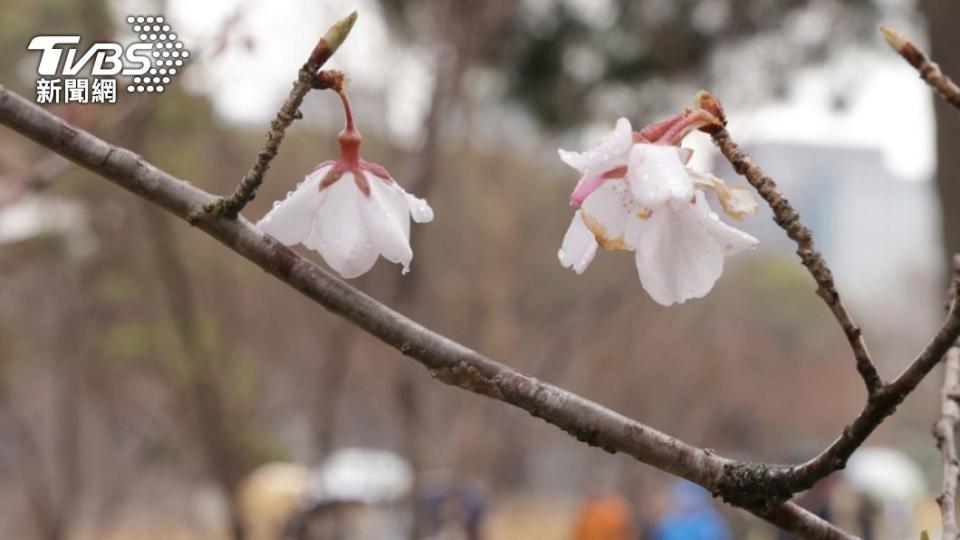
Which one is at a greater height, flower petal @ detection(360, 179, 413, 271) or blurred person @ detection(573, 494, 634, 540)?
flower petal @ detection(360, 179, 413, 271)

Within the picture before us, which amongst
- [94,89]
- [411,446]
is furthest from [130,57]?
[411,446]

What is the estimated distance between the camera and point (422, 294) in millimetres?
3914

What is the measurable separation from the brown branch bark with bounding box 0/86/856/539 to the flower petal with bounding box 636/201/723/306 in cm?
8

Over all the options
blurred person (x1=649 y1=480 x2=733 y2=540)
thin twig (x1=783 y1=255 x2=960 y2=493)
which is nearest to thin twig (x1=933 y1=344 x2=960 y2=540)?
thin twig (x1=783 y1=255 x2=960 y2=493)

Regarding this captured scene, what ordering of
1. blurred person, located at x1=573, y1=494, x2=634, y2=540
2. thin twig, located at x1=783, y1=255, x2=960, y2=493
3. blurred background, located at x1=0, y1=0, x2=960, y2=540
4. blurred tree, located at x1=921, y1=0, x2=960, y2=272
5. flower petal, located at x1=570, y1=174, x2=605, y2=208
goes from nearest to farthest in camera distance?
1. thin twig, located at x1=783, y1=255, x2=960, y2=493
2. flower petal, located at x1=570, y1=174, x2=605, y2=208
3. blurred tree, located at x1=921, y1=0, x2=960, y2=272
4. blurred background, located at x1=0, y1=0, x2=960, y2=540
5. blurred person, located at x1=573, y1=494, x2=634, y2=540

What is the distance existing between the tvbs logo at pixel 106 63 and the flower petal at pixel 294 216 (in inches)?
32.3

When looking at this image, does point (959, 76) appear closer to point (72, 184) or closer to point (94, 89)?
point (94, 89)

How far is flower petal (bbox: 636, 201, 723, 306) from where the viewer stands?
67cm

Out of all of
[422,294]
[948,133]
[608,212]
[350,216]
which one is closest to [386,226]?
[350,216]

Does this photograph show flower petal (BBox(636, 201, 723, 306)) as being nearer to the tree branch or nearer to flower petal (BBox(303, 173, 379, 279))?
the tree branch

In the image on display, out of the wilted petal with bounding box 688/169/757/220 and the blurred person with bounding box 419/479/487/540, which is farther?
the blurred person with bounding box 419/479/487/540

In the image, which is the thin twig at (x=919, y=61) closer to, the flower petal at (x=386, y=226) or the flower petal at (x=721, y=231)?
the flower petal at (x=721, y=231)

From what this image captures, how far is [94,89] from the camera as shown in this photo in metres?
1.58

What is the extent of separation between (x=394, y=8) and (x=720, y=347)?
8328mm
